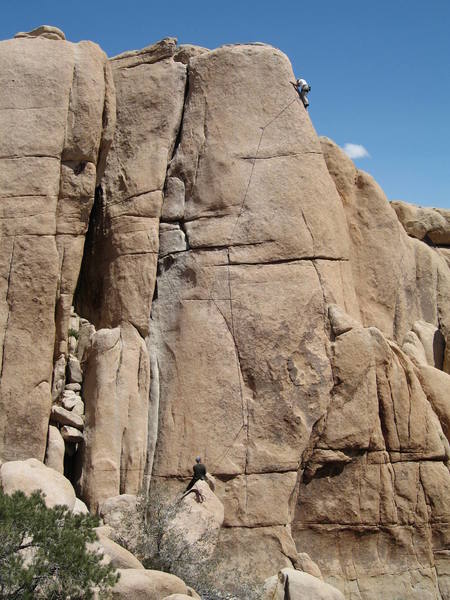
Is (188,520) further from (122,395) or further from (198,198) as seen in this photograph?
(198,198)

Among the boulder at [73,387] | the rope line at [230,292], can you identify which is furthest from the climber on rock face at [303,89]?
the boulder at [73,387]

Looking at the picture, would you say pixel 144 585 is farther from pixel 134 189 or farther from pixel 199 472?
pixel 134 189

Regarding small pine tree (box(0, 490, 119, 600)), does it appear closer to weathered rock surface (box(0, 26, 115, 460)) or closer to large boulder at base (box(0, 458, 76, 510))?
large boulder at base (box(0, 458, 76, 510))

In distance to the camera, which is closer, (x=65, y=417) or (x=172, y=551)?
(x=172, y=551)

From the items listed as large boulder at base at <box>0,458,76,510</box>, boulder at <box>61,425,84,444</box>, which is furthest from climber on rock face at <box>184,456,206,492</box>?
large boulder at base at <box>0,458,76,510</box>

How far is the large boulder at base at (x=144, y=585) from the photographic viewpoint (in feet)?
37.0

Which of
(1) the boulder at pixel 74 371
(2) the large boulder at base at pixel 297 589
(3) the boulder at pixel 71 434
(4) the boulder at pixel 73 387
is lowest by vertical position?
(2) the large boulder at base at pixel 297 589

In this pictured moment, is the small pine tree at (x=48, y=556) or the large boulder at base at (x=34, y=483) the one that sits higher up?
the large boulder at base at (x=34, y=483)

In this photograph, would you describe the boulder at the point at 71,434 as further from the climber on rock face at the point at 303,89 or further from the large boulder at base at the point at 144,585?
the climber on rock face at the point at 303,89

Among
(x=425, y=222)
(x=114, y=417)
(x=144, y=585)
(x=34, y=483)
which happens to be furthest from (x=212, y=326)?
(x=425, y=222)

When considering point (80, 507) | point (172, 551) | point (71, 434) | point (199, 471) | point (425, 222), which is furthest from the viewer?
point (425, 222)

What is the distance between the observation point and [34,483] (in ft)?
43.3

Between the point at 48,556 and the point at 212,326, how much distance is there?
7017 mm

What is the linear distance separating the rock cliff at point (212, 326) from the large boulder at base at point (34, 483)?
5.63 feet
